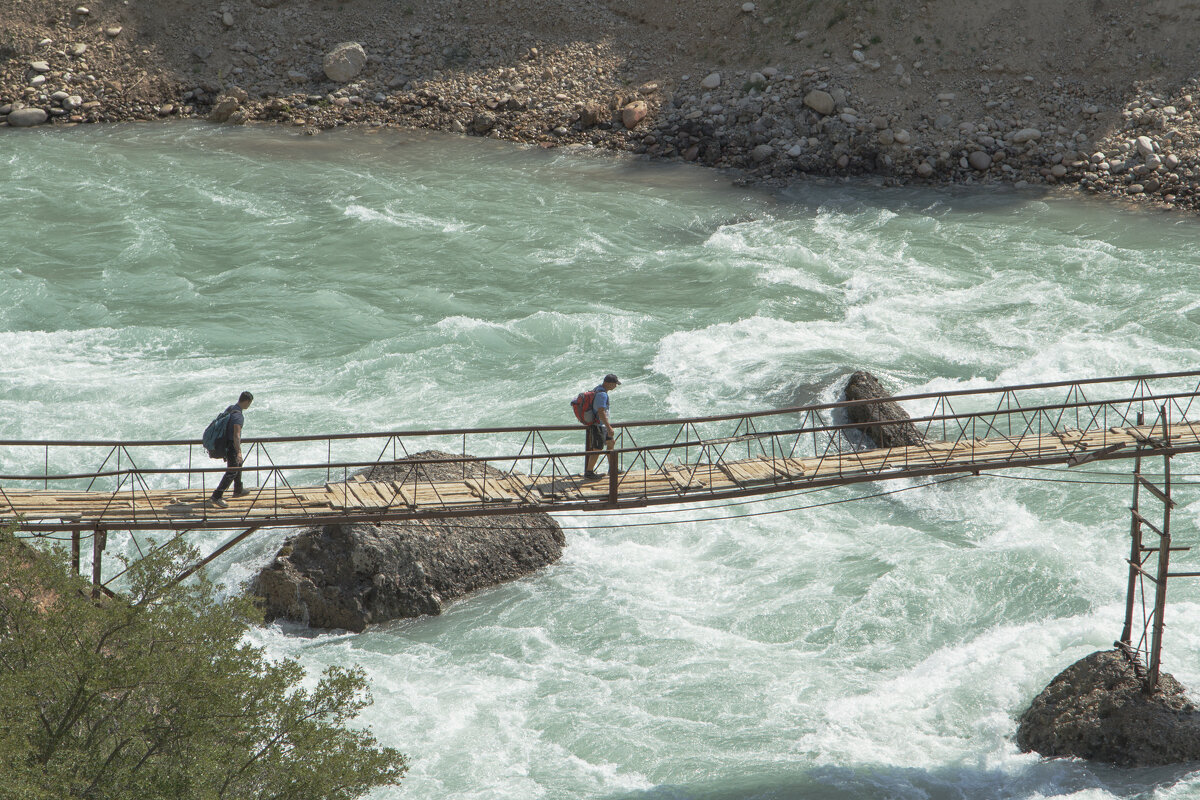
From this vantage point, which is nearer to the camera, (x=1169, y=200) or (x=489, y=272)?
(x=489, y=272)

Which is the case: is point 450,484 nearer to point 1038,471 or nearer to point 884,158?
point 1038,471

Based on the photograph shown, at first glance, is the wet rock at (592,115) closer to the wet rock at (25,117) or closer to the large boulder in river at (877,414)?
the wet rock at (25,117)

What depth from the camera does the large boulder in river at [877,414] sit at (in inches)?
984

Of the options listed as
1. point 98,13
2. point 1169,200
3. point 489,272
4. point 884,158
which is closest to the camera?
point 489,272

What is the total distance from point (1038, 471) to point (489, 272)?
16701mm

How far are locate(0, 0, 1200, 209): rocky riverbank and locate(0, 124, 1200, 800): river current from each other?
1933 millimetres

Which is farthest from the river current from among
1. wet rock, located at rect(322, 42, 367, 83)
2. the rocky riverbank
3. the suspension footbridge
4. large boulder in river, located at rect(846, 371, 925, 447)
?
wet rock, located at rect(322, 42, 367, 83)

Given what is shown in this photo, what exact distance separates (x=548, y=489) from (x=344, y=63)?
1363 inches

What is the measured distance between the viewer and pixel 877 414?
25.9 meters

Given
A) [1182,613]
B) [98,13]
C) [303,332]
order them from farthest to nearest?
[98,13]
[303,332]
[1182,613]

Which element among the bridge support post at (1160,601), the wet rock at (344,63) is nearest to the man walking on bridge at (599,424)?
the bridge support post at (1160,601)

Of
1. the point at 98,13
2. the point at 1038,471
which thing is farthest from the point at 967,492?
the point at 98,13

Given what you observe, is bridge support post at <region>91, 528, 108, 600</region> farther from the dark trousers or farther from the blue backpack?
the blue backpack

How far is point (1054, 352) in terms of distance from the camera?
30.1 m
